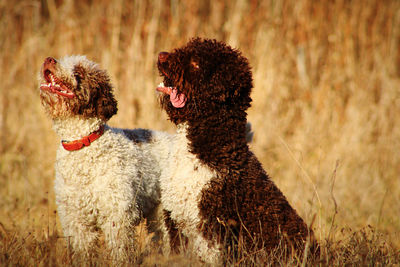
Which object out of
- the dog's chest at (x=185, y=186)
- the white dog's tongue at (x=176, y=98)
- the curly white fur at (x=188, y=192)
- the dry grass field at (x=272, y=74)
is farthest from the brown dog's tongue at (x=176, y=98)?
the dry grass field at (x=272, y=74)

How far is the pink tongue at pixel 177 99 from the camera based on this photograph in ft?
11.3

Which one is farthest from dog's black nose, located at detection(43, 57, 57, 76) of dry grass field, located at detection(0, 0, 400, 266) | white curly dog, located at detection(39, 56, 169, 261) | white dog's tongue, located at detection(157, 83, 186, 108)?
dry grass field, located at detection(0, 0, 400, 266)

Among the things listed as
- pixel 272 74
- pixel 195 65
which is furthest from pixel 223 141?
pixel 272 74

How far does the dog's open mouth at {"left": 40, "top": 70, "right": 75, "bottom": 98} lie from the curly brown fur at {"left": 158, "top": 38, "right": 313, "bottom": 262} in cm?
83

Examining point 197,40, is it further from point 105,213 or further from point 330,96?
point 330,96

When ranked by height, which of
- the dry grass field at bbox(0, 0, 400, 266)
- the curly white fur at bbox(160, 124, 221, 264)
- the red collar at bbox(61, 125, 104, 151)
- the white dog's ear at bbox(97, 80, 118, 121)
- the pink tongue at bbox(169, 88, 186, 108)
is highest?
the dry grass field at bbox(0, 0, 400, 266)

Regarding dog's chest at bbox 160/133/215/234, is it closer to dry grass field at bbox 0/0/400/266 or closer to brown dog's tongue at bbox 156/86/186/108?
brown dog's tongue at bbox 156/86/186/108

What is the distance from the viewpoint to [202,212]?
347 cm

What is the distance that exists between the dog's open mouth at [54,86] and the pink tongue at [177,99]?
0.89 meters

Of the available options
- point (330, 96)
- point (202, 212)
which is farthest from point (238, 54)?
point (330, 96)

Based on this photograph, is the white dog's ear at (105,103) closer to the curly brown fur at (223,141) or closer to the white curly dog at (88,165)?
the white curly dog at (88,165)

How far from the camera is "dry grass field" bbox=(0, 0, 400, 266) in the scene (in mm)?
6688

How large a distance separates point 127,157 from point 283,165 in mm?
3440

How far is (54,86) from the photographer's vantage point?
370cm
